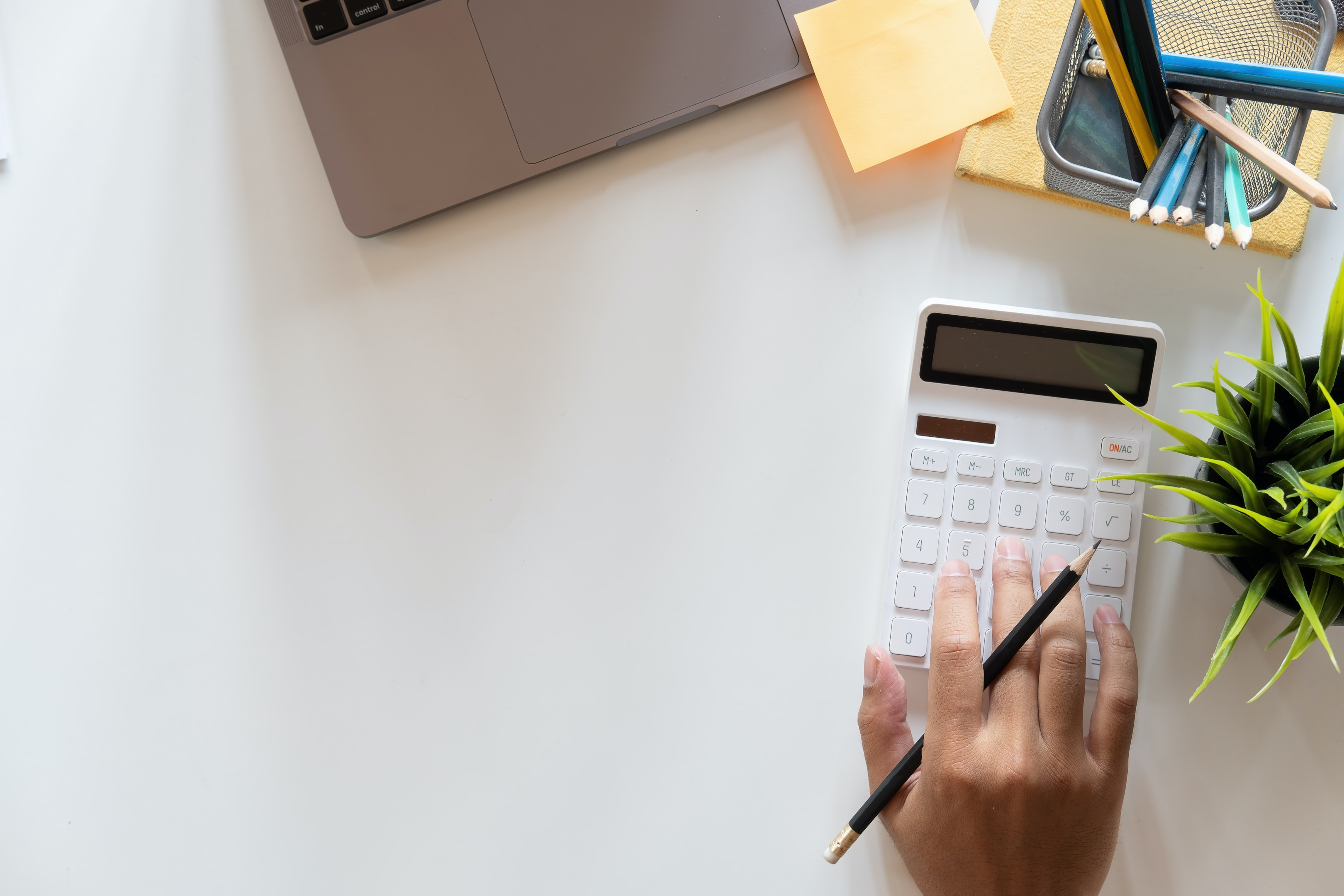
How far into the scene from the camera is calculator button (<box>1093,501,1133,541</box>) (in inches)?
22.8

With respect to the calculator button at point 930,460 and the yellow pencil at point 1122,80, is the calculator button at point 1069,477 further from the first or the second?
the yellow pencil at point 1122,80

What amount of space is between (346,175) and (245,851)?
509mm

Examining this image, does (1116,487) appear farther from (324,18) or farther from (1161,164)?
(324,18)

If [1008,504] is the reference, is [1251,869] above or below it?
below

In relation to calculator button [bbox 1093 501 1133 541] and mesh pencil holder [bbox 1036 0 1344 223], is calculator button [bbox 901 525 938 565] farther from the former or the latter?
mesh pencil holder [bbox 1036 0 1344 223]

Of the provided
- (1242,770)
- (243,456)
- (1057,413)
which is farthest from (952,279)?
(243,456)

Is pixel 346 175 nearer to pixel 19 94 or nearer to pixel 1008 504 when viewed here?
pixel 19 94

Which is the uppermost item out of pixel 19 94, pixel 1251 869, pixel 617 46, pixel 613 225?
pixel 19 94

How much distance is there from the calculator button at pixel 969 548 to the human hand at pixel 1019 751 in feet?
0.04

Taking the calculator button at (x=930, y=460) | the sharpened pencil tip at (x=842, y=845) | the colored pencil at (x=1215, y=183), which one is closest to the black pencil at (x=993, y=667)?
the sharpened pencil tip at (x=842, y=845)

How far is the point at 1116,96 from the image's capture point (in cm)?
57

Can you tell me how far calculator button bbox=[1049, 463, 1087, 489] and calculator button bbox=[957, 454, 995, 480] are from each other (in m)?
0.04

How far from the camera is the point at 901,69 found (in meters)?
0.59

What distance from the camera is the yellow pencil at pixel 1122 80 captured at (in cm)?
47
